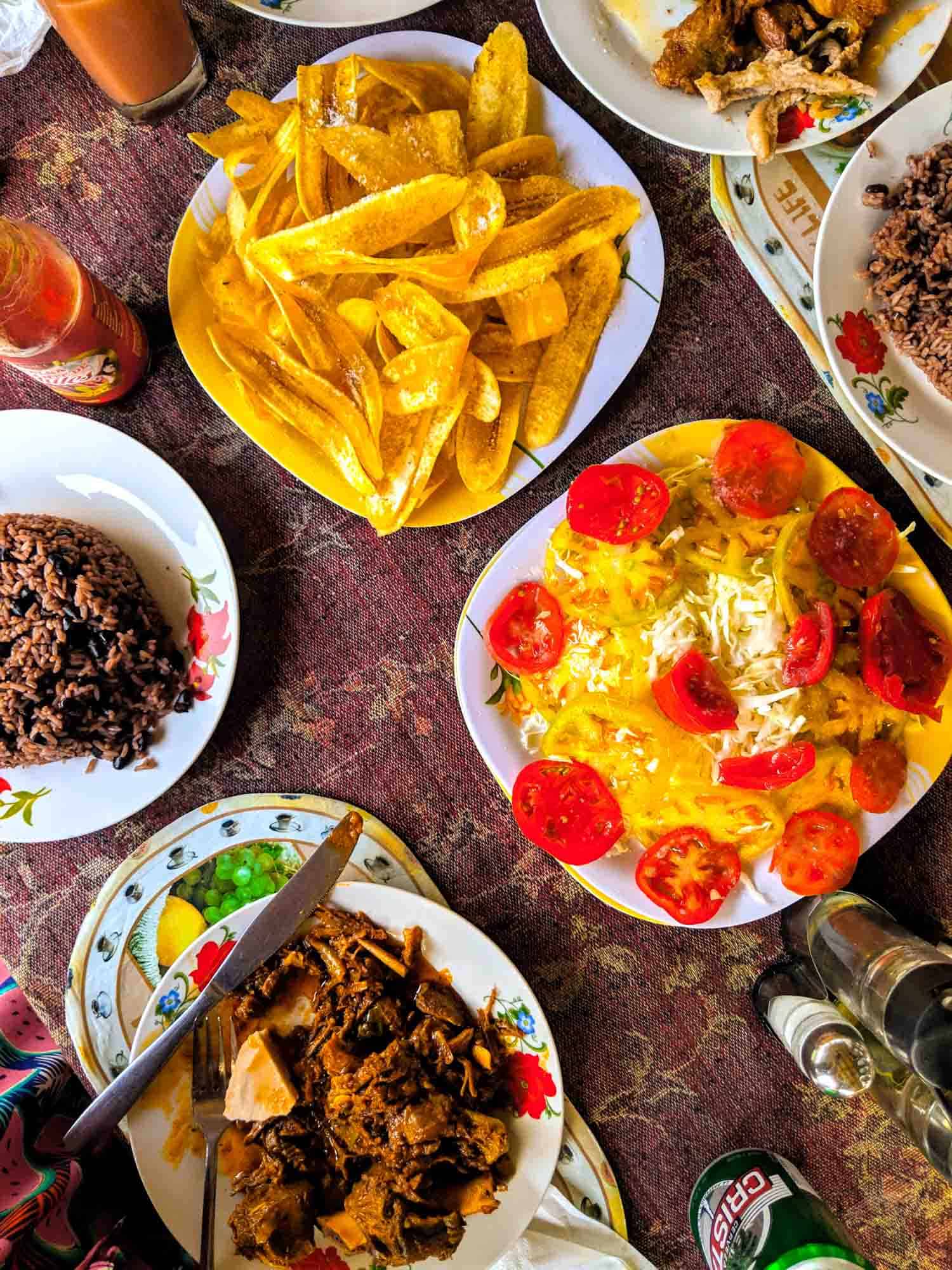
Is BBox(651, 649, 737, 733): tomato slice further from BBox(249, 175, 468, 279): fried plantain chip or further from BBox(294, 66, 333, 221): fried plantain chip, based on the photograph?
BBox(294, 66, 333, 221): fried plantain chip

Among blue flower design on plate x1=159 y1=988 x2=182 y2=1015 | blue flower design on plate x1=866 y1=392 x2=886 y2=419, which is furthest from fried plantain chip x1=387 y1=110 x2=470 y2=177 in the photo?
blue flower design on plate x1=159 y1=988 x2=182 y2=1015

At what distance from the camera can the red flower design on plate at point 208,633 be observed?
1.72m

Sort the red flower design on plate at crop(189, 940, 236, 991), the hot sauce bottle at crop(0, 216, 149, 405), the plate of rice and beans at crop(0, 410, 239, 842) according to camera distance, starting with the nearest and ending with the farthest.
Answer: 1. the hot sauce bottle at crop(0, 216, 149, 405)
2. the plate of rice and beans at crop(0, 410, 239, 842)
3. the red flower design on plate at crop(189, 940, 236, 991)

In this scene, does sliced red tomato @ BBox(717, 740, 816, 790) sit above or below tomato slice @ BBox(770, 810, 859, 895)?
above

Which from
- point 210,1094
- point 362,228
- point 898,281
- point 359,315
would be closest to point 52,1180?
point 210,1094

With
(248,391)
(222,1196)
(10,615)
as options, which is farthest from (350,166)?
(222,1196)

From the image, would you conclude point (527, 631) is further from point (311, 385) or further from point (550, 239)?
point (550, 239)

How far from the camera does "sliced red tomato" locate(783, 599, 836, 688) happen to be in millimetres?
1515

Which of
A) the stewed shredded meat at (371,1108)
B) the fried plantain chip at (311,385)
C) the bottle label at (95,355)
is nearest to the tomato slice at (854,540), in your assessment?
the fried plantain chip at (311,385)

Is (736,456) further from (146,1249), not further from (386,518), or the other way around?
(146,1249)

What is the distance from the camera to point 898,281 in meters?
1.54

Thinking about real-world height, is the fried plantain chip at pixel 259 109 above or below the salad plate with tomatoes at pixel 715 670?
above

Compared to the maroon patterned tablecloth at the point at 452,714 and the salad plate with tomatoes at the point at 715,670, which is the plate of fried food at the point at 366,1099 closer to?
the maroon patterned tablecloth at the point at 452,714

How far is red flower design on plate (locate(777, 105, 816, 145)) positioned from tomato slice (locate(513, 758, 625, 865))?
3.86ft
